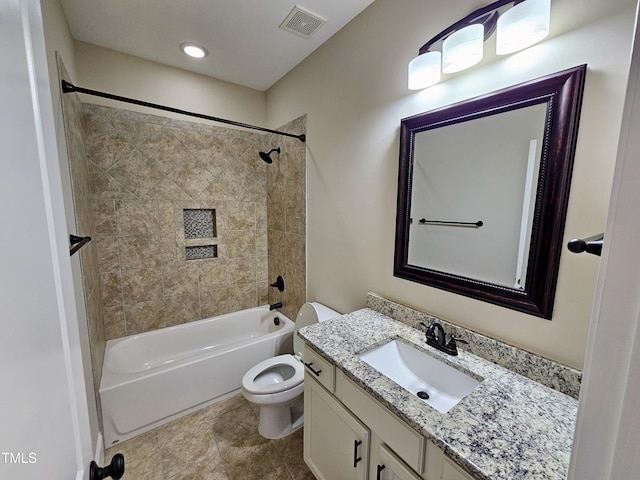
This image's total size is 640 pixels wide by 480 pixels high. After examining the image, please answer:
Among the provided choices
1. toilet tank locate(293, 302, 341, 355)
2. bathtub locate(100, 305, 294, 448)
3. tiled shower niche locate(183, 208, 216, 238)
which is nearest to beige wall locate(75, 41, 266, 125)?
tiled shower niche locate(183, 208, 216, 238)

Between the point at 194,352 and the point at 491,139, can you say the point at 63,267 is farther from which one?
the point at 194,352

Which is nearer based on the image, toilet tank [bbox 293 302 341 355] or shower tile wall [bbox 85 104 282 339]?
toilet tank [bbox 293 302 341 355]

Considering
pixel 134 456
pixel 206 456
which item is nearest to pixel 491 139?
pixel 206 456

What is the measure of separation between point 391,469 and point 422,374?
0.41 metres

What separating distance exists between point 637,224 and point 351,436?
1.16m

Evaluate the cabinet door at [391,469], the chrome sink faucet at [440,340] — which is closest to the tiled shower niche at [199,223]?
the chrome sink faucet at [440,340]

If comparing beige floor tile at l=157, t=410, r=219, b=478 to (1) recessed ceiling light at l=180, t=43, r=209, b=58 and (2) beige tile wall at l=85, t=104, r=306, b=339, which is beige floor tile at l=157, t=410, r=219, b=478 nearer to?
(2) beige tile wall at l=85, t=104, r=306, b=339

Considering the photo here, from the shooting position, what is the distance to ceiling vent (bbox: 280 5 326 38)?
1.58 m

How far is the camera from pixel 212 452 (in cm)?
167

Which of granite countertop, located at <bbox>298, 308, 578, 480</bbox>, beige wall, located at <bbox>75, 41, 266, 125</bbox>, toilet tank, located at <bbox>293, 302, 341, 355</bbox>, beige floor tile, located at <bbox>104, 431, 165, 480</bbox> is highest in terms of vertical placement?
beige wall, located at <bbox>75, 41, 266, 125</bbox>

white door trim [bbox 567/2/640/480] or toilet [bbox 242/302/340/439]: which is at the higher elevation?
white door trim [bbox 567/2/640/480]

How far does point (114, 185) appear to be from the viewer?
215 cm

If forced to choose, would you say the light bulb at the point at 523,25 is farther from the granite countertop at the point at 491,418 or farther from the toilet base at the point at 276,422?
the toilet base at the point at 276,422

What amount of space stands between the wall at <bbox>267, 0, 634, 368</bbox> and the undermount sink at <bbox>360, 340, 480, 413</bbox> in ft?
0.77
